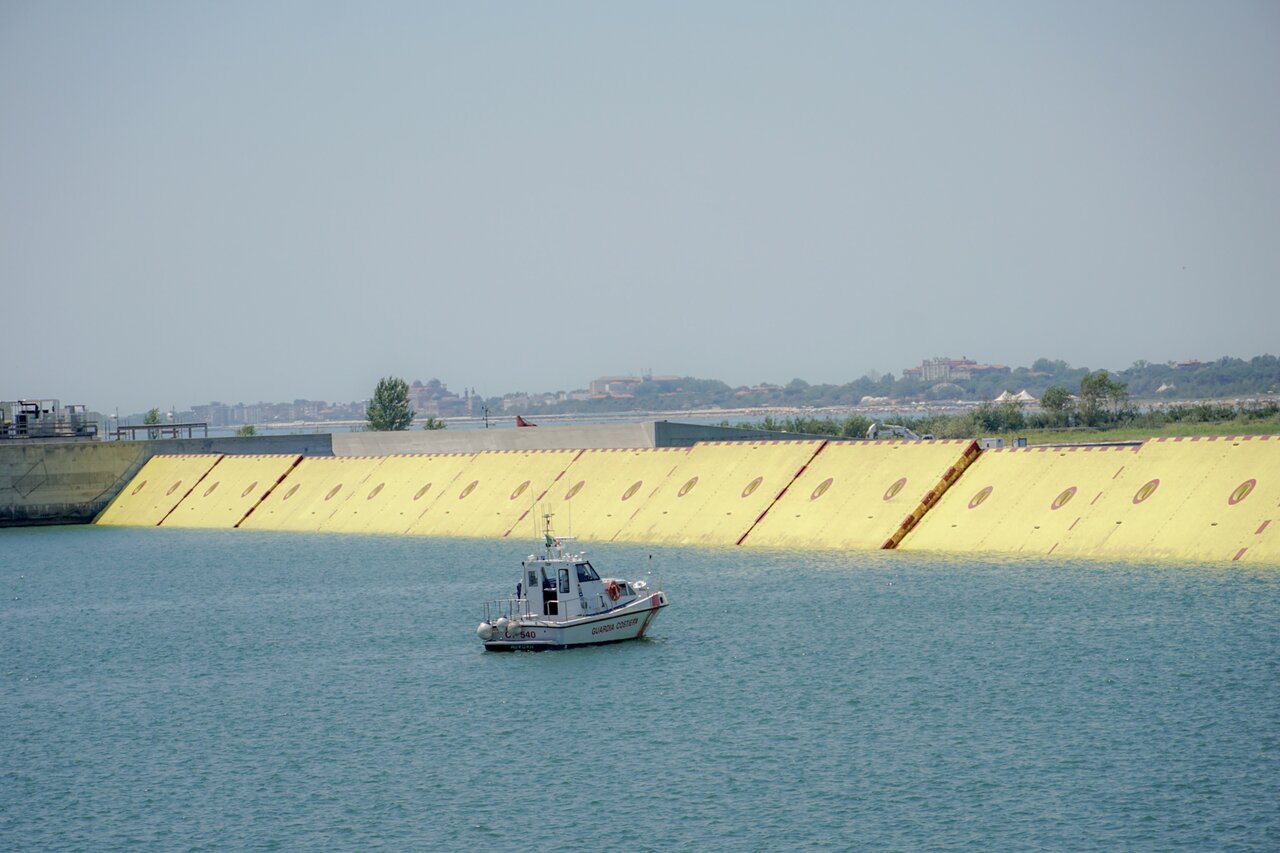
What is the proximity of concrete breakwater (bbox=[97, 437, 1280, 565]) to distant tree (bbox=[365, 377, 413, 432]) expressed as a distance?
6908 centimetres

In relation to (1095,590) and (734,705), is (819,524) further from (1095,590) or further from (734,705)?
(734,705)

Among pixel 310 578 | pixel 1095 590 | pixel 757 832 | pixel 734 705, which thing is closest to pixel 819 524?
pixel 1095 590

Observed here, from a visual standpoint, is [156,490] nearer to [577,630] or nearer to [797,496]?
[797,496]

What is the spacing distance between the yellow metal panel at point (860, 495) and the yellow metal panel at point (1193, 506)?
7.28m

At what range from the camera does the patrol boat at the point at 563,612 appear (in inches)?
1640

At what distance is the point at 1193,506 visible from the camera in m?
50.0

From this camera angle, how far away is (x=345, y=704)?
3672cm

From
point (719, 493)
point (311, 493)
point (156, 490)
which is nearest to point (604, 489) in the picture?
point (719, 493)

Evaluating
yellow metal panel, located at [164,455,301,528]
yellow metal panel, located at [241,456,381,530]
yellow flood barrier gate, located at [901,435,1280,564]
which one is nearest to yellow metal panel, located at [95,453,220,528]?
yellow metal panel, located at [164,455,301,528]

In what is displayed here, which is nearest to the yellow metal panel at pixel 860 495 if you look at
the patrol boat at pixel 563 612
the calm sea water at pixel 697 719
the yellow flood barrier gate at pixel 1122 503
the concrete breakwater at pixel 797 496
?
the concrete breakwater at pixel 797 496

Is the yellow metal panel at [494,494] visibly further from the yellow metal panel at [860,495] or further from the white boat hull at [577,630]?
the white boat hull at [577,630]

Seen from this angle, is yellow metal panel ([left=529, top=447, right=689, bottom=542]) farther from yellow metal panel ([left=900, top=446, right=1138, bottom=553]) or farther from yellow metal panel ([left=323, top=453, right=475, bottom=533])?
A: yellow metal panel ([left=900, top=446, right=1138, bottom=553])

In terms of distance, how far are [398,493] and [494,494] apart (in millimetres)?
6955

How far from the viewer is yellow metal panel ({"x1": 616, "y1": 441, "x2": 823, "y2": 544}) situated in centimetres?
6103
